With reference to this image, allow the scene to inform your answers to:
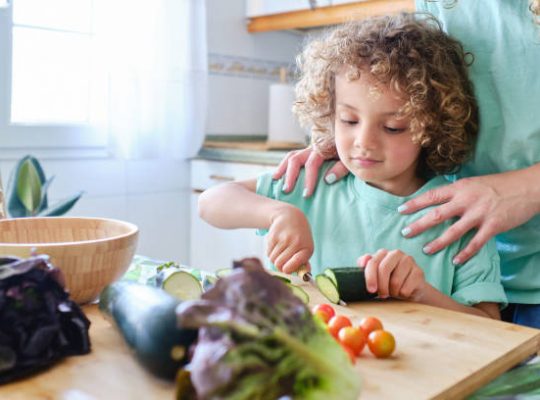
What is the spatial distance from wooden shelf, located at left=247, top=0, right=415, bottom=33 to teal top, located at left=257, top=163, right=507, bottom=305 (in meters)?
1.16

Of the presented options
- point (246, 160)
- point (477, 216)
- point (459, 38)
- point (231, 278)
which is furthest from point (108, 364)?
point (246, 160)

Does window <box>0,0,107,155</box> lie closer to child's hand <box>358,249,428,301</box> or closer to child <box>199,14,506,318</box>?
child <box>199,14,506,318</box>

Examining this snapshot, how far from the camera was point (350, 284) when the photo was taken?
2.97 ft

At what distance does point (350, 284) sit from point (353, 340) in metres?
0.23

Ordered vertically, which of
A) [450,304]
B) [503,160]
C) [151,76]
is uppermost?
[151,76]

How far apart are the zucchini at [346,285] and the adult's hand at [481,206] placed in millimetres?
298

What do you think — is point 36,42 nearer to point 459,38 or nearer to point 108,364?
point 459,38

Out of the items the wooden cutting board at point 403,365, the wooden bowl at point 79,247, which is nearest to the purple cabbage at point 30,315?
the wooden cutting board at point 403,365

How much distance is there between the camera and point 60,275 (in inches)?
25.6

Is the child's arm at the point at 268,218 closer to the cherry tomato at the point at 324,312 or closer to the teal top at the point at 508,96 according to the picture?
the cherry tomato at the point at 324,312

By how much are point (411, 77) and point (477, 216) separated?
0.29m

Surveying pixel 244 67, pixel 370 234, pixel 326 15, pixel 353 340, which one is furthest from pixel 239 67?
pixel 353 340

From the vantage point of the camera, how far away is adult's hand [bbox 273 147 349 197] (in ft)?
4.56

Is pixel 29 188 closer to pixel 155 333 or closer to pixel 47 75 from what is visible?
pixel 47 75
